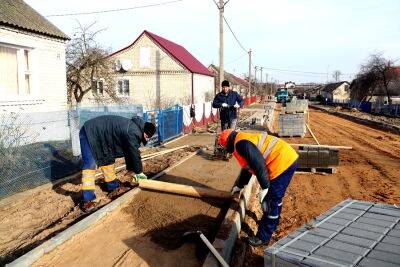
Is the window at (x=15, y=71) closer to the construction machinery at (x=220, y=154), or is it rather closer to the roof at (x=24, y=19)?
the roof at (x=24, y=19)

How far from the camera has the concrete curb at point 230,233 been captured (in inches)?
162

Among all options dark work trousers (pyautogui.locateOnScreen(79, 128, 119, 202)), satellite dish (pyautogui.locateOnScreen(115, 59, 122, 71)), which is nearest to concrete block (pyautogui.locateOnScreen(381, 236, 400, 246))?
dark work trousers (pyautogui.locateOnScreen(79, 128, 119, 202))

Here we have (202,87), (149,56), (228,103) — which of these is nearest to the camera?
(228,103)

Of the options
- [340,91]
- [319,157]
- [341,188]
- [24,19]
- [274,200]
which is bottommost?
[341,188]

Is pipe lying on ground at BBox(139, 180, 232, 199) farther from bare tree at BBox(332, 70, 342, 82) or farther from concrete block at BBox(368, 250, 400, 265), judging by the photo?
bare tree at BBox(332, 70, 342, 82)

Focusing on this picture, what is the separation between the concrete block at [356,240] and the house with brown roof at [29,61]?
9829 mm

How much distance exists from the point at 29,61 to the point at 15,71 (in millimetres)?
841

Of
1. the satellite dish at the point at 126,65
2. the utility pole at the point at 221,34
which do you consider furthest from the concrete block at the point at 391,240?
the satellite dish at the point at 126,65

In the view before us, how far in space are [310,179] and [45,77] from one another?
8.79 m

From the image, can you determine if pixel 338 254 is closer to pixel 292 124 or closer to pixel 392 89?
pixel 292 124

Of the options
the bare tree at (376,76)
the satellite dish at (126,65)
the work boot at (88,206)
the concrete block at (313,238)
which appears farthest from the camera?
the bare tree at (376,76)

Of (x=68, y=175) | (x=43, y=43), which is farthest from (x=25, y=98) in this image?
(x=68, y=175)

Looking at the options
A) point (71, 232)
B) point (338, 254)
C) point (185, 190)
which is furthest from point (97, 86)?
point (338, 254)

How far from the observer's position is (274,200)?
5.00 m
